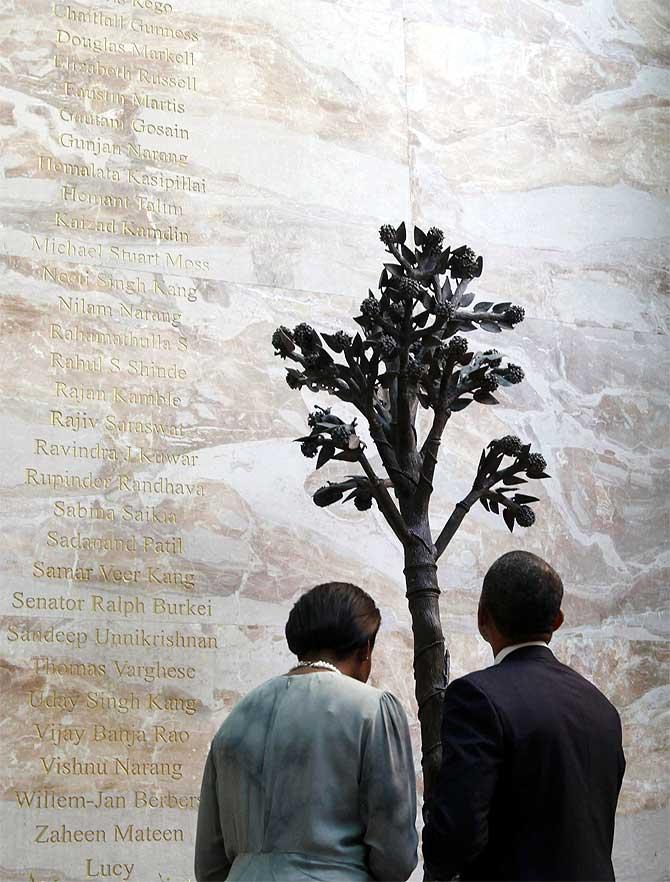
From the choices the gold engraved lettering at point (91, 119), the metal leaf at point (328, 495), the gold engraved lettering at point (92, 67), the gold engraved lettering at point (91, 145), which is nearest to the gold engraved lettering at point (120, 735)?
the metal leaf at point (328, 495)

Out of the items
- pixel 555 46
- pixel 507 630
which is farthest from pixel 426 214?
pixel 507 630

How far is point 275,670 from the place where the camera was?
584 centimetres

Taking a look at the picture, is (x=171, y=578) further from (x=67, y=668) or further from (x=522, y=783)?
(x=522, y=783)

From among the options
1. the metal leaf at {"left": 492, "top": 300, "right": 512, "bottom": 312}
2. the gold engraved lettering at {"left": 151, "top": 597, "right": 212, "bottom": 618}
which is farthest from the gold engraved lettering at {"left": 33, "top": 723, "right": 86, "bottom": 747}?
the metal leaf at {"left": 492, "top": 300, "right": 512, "bottom": 312}

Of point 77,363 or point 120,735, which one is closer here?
point 120,735

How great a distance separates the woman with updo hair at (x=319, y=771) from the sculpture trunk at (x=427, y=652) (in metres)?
0.79

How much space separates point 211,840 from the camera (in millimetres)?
3428

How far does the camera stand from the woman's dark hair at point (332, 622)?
335cm

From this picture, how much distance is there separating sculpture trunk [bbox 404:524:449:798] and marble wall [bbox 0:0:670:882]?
1.49 metres

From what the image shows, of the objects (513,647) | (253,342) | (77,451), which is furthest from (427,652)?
(253,342)

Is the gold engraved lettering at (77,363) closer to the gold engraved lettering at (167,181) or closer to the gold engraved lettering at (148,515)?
the gold engraved lettering at (148,515)

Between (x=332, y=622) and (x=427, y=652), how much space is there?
1.07 metres

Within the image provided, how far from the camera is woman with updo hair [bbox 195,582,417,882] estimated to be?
3146 millimetres

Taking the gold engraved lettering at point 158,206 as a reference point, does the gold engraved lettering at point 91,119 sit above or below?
above
